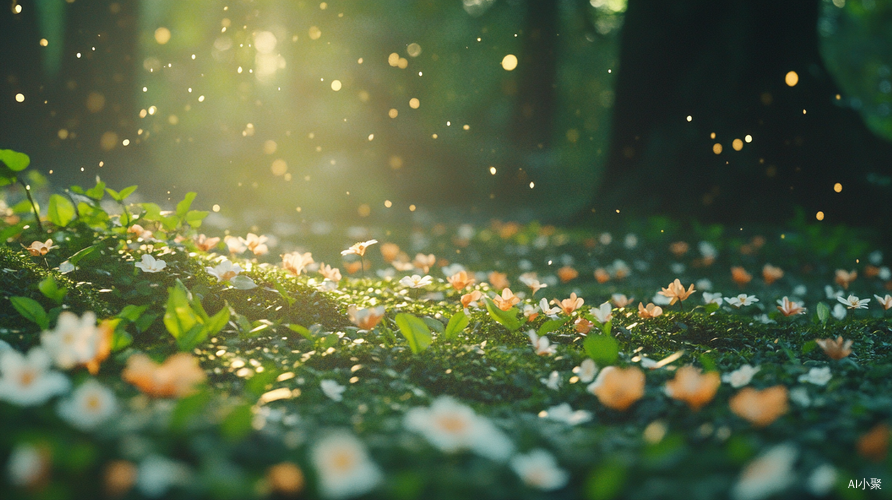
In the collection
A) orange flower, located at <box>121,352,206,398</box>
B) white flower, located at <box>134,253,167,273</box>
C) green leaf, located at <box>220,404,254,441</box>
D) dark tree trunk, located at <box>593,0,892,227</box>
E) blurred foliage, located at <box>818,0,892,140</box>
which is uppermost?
blurred foliage, located at <box>818,0,892,140</box>

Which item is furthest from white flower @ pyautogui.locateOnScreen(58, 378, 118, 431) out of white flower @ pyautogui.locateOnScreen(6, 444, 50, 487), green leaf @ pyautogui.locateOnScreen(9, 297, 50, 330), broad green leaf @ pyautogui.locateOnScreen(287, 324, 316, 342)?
green leaf @ pyautogui.locateOnScreen(9, 297, 50, 330)

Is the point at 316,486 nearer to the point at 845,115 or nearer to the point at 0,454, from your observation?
the point at 0,454

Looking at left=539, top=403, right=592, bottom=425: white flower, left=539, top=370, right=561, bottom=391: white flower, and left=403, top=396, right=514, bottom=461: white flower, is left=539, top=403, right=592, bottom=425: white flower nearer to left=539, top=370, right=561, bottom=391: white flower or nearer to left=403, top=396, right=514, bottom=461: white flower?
left=539, top=370, right=561, bottom=391: white flower

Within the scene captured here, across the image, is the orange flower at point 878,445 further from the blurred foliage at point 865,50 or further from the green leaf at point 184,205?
the blurred foliage at point 865,50

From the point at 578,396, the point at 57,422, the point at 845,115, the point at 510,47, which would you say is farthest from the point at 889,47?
the point at 57,422

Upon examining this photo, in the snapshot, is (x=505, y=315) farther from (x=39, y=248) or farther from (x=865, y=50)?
(x=865, y=50)

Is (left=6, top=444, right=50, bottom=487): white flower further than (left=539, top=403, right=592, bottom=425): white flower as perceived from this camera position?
No

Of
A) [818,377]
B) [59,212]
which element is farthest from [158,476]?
[59,212]
